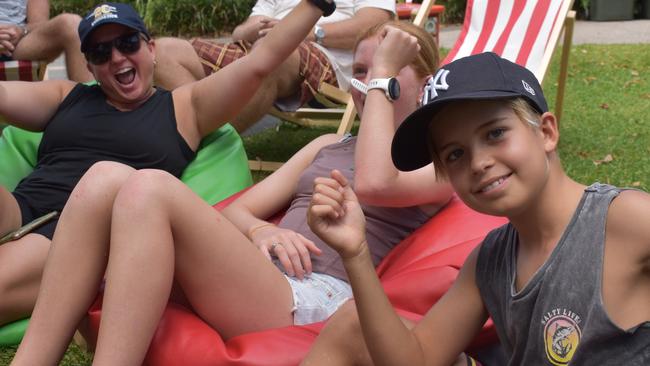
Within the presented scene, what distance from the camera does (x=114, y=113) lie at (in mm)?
3686

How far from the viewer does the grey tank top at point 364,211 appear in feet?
9.25

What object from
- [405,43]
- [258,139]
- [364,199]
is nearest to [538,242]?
[364,199]

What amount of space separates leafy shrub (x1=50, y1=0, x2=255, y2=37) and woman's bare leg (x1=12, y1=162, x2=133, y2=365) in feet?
33.7

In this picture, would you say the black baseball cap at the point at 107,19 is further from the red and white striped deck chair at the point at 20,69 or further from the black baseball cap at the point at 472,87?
the red and white striped deck chair at the point at 20,69

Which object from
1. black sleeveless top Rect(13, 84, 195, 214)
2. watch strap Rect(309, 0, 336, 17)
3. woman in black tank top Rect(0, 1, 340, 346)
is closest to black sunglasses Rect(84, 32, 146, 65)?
woman in black tank top Rect(0, 1, 340, 346)

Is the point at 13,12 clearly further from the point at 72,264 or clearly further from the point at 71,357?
the point at 72,264

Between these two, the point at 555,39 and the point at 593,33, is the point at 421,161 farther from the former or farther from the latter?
the point at 593,33

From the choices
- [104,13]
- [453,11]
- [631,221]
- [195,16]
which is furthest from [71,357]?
[453,11]

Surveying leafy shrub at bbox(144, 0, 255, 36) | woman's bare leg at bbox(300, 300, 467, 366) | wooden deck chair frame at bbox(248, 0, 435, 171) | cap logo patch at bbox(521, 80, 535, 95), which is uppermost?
cap logo patch at bbox(521, 80, 535, 95)

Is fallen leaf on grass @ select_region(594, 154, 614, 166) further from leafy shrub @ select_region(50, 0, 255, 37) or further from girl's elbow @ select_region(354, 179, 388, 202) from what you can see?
leafy shrub @ select_region(50, 0, 255, 37)

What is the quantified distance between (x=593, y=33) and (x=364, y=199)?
924 centimetres

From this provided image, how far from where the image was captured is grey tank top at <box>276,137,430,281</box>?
111 inches

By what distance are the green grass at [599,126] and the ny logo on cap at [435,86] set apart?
187 cm

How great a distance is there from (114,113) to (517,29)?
2673 mm
